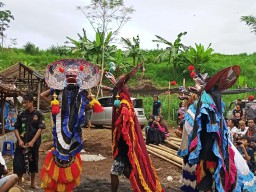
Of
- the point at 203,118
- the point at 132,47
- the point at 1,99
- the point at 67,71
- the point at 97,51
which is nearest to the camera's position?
the point at 203,118

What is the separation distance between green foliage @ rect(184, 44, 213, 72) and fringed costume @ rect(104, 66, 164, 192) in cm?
2173

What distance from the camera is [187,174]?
630 centimetres

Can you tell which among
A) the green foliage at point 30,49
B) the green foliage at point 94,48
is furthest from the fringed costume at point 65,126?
the green foliage at point 30,49

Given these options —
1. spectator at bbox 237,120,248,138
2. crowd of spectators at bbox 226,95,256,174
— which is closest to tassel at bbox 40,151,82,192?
crowd of spectators at bbox 226,95,256,174

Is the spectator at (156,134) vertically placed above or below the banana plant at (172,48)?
below

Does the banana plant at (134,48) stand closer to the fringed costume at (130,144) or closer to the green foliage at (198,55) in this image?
the green foliage at (198,55)

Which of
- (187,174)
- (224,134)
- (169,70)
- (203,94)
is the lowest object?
(187,174)

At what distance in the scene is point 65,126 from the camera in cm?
610

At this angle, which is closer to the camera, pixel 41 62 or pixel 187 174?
pixel 187 174

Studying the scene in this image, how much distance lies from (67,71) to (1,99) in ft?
20.8

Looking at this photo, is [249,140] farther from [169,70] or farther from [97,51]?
[169,70]

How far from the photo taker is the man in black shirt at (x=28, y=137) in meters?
7.17

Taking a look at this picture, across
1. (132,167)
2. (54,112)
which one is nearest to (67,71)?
(54,112)

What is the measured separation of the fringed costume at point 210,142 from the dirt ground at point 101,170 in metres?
1.76
